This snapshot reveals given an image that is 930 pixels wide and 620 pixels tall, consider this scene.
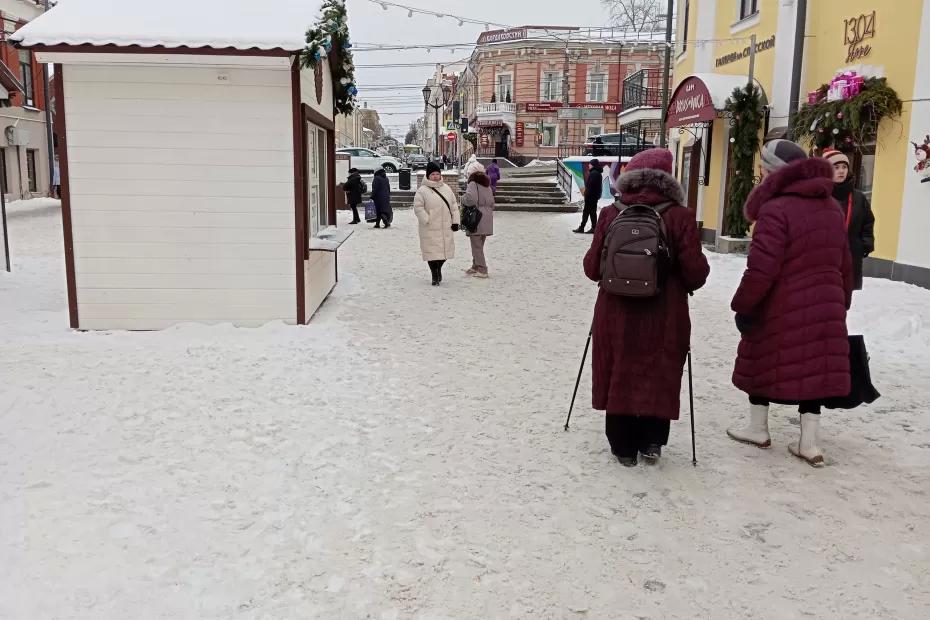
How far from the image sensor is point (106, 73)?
6773mm

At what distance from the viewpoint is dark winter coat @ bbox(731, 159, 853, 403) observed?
12.7ft

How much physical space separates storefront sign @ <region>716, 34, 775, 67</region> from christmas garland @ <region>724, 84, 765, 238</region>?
707 mm

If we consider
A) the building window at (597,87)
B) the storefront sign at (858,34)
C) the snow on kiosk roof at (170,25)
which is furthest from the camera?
the building window at (597,87)

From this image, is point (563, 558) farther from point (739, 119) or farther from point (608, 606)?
point (739, 119)

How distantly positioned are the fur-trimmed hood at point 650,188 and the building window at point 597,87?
4445cm

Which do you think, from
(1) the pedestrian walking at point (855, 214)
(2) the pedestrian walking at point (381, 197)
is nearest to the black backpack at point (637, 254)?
(1) the pedestrian walking at point (855, 214)

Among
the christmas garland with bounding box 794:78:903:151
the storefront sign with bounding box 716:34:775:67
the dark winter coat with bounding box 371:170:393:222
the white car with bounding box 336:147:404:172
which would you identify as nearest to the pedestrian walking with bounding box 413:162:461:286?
the christmas garland with bounding box 794:78:903:151

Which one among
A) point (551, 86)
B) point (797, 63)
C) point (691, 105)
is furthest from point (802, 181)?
point (551, 86)

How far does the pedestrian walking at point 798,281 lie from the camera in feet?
12.7

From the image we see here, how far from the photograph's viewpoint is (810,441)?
422cm

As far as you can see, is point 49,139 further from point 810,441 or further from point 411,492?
point 810,441

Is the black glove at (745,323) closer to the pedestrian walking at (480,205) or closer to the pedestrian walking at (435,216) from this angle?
the pedestrian walking at (435,216)

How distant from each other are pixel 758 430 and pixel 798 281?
1000 mm

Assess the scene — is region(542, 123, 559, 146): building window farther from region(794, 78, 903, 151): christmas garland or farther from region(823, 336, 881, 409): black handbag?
region(823, 336, 881, 409): black handbag
